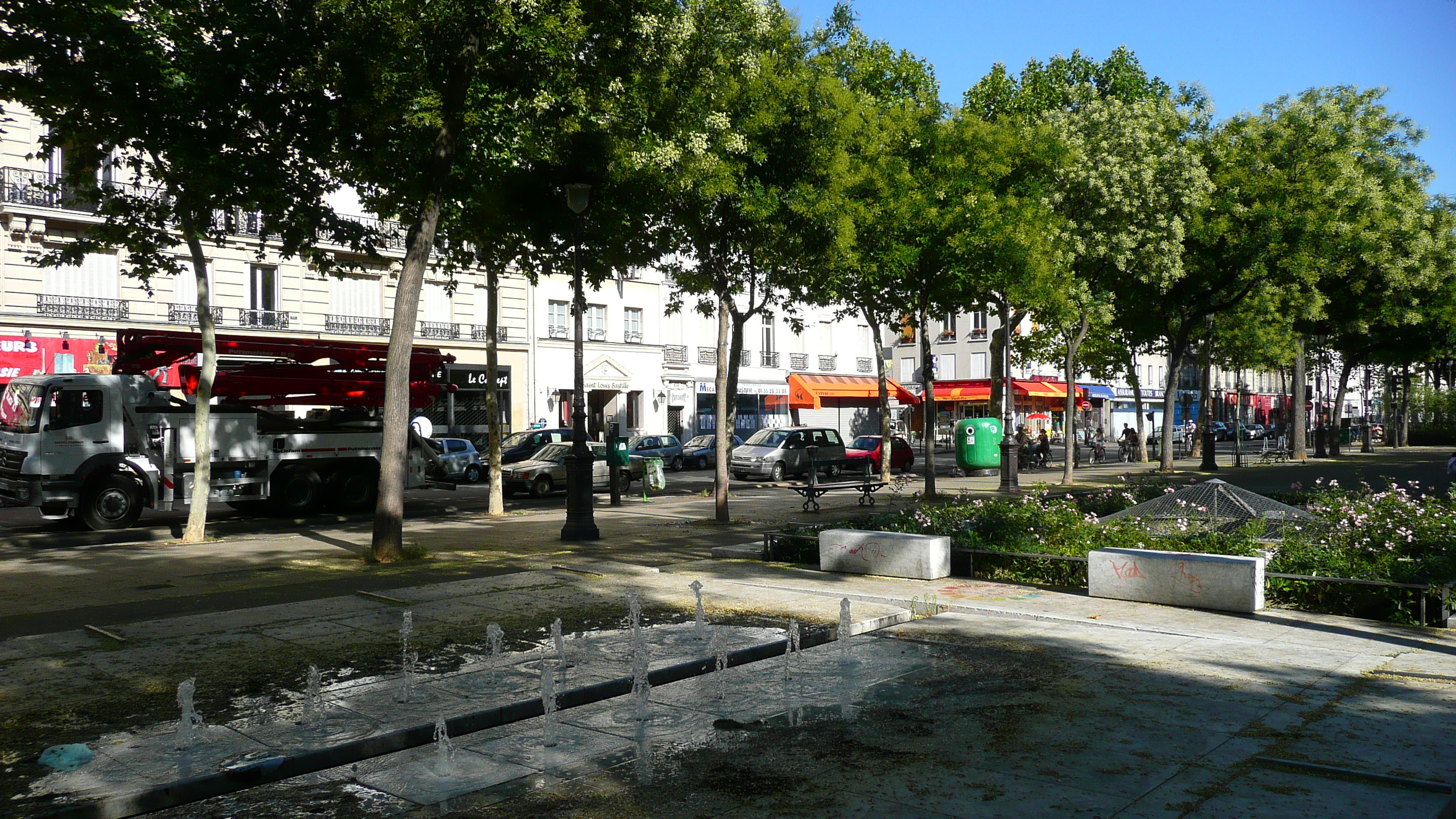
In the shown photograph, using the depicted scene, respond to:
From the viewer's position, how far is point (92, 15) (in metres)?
10.9

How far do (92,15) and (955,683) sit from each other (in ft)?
35.7

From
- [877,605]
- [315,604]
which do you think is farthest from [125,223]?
[877,605]

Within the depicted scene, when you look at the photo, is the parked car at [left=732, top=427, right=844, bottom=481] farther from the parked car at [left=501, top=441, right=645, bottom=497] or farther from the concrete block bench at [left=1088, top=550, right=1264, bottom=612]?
the concrete block bench at [left=1088, top=550, right=1264, bottom=612]


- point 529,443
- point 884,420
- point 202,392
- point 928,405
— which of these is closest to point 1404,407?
point 884,420

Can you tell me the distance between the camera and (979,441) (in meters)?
29.5

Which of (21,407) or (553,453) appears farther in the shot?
(553,453)

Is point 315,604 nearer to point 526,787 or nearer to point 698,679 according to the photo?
point 698,679

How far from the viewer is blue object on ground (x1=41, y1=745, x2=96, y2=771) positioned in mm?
5066

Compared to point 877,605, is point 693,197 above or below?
above

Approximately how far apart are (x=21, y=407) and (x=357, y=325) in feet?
66.8

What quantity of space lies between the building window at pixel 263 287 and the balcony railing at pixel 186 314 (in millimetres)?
1338

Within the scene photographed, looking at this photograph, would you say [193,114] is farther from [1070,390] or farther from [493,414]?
[1070,390]

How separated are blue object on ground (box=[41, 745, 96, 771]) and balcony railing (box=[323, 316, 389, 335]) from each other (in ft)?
112

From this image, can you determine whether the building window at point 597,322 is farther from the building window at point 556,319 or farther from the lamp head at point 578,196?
the lamp head at point 578,196
